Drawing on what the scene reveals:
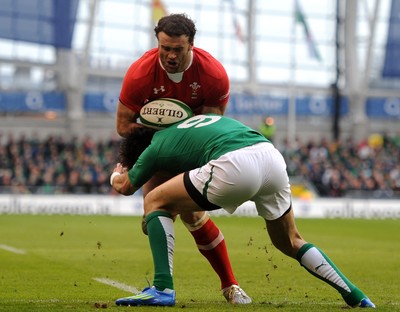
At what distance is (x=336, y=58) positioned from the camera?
142 ft

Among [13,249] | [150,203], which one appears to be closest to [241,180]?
[150,203]

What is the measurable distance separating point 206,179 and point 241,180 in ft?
0.78

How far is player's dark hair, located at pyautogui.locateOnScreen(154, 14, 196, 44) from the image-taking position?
667 centimetres

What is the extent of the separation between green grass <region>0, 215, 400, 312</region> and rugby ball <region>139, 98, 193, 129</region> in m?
1.35

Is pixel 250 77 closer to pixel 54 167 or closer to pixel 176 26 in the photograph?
pixel 54 167

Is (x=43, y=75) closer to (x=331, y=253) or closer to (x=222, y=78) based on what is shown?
(x=331, y=253)

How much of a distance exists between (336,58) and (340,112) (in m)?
2.62

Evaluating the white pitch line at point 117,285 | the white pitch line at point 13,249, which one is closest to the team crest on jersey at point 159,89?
the white pitch line at point 117,285

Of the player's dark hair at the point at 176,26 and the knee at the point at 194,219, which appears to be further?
the knee at the point at 194,219

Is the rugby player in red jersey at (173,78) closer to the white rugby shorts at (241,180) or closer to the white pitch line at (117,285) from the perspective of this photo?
the white rugby shorts at (241,180)

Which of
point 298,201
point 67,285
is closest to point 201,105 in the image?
point 67,285

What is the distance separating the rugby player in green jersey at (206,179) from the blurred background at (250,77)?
2299 cm

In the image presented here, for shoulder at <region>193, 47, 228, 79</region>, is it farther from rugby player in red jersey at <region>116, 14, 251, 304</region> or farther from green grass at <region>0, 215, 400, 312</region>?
green grass at <region>0, 215, 400, 312</region>

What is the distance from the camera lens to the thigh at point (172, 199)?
6.59m
